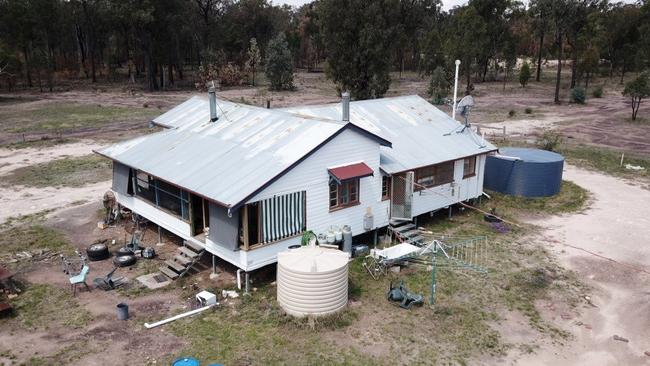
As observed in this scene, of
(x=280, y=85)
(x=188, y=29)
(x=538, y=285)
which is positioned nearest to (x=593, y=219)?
(x=538, y=285)

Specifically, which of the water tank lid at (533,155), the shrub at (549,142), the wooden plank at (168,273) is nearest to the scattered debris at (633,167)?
the shrub at (549,142)

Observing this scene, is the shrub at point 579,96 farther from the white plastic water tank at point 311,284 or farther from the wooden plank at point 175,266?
the wooden plank at point 175,266

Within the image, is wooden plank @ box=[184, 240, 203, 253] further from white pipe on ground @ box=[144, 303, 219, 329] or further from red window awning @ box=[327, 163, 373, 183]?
red window awning @ box=[327, 163, 373, 183]

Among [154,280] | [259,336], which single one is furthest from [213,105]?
[259,336]

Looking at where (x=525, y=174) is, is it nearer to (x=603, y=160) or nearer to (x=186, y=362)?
(x=603, y=160)

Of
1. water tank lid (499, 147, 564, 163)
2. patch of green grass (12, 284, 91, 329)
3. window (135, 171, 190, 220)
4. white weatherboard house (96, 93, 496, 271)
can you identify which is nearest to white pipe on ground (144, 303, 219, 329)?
white weatherboard house (96, 93, 496, 271)
